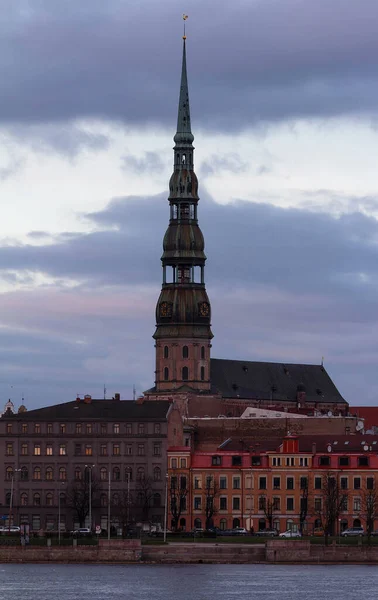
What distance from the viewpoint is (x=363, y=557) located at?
17750 centimetres

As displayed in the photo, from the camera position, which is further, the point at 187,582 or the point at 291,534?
the point at 291,534

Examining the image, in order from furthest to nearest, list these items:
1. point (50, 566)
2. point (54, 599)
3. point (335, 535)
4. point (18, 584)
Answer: point (335, 535), point (50, 566), point (18, 584), point (54, 599)

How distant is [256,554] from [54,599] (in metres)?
29.3

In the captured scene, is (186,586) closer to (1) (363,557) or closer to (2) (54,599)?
(2) (54,599)

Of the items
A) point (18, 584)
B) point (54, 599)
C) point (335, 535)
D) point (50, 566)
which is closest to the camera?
point (54, 599)

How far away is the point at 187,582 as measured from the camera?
162 metres

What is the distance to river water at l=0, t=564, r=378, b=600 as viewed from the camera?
505 ft

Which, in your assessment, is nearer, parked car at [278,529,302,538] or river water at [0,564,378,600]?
river water at [0,564,378,600]

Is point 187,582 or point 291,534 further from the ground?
point 291,534

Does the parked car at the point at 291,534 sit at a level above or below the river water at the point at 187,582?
above

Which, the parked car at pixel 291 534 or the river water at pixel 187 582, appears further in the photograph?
the parked car at pixel 291 534

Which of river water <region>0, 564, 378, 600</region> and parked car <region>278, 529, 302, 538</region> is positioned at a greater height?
parked car <region>278, 529, 302, 538</region>

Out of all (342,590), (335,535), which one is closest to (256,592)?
(342,590)

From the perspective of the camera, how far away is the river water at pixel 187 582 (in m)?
154
